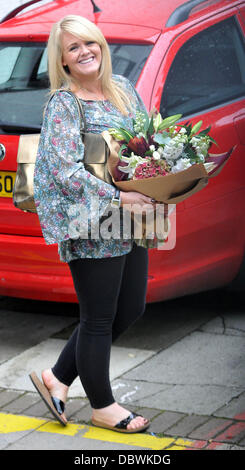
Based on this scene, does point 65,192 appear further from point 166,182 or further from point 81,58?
point 81,58

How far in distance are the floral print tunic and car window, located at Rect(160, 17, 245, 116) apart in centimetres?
112

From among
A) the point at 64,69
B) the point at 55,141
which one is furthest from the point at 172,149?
the point at 64,69

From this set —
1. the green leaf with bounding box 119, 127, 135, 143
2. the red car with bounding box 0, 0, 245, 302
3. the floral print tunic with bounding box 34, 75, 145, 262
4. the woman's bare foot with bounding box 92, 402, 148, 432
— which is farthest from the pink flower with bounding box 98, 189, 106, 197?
the red car with bounding box 0, 0, 245, 302

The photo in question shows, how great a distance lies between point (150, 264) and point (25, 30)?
1.52 metres

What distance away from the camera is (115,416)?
13.4 ft

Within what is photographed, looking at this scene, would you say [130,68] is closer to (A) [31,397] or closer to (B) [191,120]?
(B) [191,120]

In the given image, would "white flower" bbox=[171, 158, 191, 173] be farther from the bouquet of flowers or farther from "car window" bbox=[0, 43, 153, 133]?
"car window" bbox=[0, 43, 153, 133]

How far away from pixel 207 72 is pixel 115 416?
2154 millimetres

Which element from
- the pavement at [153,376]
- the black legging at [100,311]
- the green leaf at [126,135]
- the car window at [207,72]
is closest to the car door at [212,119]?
the car window at [207,72]

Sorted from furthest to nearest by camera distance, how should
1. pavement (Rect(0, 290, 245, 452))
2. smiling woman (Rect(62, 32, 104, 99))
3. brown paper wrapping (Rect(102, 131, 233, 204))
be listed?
pavement (Rect(0, 290, 245, 452)) < smiling woman (Rect(62, 32, 104, 99)) < brown paper wrapping (Rect(102, 131, 233, 204))

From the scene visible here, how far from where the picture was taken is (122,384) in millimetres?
4590

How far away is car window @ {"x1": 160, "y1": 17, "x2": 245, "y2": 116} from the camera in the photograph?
4.98 metres
